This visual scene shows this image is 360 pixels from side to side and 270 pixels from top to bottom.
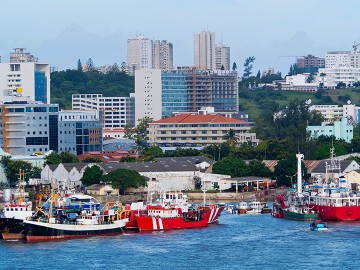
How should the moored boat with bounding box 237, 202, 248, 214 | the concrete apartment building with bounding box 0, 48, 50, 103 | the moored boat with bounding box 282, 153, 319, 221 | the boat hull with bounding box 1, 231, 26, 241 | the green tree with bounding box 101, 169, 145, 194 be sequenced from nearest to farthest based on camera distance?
the boat hull with bounding box 1, 231, 26, 241
the moored boat with bounding box 282, 153, 319, 221
the moored boat with bounding box 237, 202, 248, 214
the green tree with bounding box 101, 169, 145, 194
the concrete apartment building with bounding box 0, 48, 50, 103

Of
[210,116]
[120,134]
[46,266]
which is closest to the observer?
[46,266]

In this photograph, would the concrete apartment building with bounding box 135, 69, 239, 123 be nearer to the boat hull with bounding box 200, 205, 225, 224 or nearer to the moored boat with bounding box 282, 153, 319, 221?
the moored boat with bounding box 282, 153, 319, 221

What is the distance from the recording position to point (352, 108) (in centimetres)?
11025

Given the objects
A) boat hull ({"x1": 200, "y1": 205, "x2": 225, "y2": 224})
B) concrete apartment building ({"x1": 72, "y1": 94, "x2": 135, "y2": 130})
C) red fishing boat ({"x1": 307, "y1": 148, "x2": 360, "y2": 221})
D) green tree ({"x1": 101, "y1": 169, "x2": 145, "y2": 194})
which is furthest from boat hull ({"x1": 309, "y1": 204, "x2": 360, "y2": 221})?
concrete apartment building ({"x1": 72, "y1": 94, "x2": 135, "y2": 130})

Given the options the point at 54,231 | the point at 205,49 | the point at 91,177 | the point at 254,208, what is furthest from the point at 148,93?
the point at 54,231

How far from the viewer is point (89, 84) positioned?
→ 120562 millimetres

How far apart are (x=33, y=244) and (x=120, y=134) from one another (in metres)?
60.3

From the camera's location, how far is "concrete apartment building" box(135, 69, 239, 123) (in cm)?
10606

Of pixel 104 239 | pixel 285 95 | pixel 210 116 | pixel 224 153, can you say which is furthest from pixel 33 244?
pixel 285 95

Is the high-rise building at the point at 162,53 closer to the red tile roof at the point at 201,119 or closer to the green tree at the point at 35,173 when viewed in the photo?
the red tile roof at the point at 201,119

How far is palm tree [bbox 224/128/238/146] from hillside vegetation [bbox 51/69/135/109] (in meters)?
35.7

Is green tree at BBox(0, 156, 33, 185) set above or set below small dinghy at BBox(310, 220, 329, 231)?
above

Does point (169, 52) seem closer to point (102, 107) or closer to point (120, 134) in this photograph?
point (102, 107)

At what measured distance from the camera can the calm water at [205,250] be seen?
3656 centimetres
